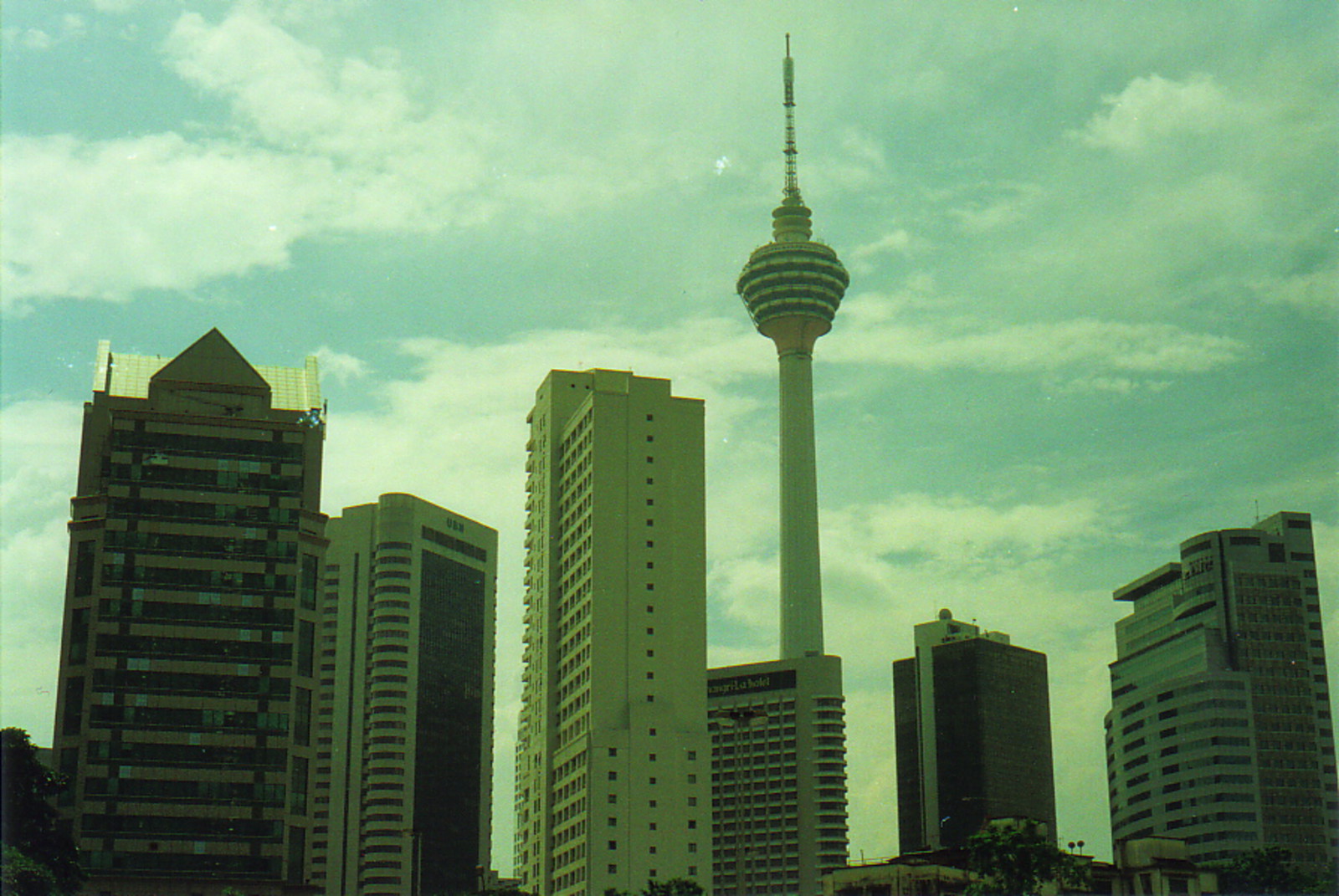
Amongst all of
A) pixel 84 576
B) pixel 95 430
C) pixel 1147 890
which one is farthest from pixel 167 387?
pixel 1147 890

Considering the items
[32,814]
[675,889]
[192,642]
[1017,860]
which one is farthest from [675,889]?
[32,814]

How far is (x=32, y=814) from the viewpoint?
384 ft

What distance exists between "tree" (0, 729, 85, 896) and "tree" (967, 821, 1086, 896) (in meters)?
67.9

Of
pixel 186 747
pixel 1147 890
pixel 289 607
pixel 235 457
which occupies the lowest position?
A: pixel 1147 890

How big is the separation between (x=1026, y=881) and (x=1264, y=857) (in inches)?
2975

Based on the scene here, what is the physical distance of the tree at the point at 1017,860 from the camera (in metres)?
127

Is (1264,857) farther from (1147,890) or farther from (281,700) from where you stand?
(281,700)

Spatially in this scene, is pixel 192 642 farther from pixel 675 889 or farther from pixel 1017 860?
pixel 1017 860

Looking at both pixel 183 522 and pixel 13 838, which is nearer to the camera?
pixel 13 838

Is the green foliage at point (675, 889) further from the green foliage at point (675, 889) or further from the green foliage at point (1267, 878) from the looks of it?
the green foliage at point (1267, 878)

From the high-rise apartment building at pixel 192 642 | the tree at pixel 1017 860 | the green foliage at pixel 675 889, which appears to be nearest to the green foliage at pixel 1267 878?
the tree at pixel 1017 860

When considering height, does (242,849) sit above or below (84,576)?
below

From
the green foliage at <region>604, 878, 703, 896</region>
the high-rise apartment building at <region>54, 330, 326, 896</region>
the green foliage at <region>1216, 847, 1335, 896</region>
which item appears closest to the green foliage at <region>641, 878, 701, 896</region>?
the green foliage at <region>604, 878, 703, 896</region>

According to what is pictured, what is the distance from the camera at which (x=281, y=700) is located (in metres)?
167
